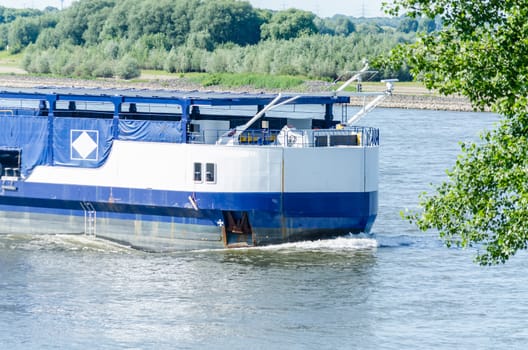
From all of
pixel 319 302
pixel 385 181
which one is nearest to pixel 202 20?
pixel 385 181

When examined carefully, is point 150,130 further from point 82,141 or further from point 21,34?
point 21,34

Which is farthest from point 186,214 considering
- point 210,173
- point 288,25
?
point 288,25

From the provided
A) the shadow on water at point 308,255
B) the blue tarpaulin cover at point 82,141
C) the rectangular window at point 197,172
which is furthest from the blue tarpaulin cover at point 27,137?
the shadow on water at point 308,255

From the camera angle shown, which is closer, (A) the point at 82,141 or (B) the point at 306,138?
(B) the point at 306,138

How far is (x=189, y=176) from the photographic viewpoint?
37.6 meters

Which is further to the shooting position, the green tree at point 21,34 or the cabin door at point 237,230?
the green tree at point 21,34

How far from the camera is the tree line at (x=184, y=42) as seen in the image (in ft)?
408

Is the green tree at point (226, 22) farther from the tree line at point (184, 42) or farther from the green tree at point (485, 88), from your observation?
the green tree at point (485, 88)

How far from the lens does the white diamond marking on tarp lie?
39.8m

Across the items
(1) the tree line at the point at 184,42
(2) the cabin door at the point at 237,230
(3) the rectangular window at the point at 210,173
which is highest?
(1) the tree line at the point at 184,42

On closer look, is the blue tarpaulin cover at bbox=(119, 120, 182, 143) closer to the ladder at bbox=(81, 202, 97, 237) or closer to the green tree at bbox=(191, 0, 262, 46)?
the ladder at bbox=(81, 202, 97, 237)

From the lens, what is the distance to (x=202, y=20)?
14588 centimetres

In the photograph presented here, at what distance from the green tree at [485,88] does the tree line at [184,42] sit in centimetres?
9584

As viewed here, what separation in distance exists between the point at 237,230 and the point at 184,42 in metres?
111
